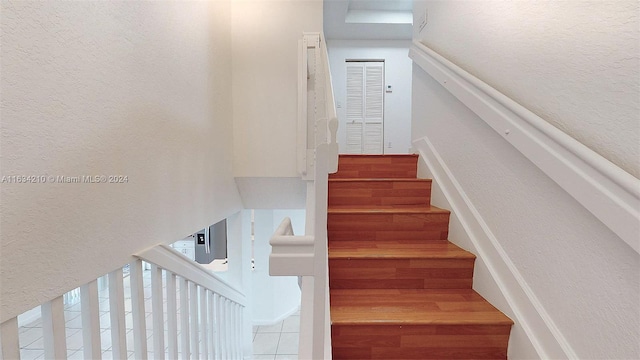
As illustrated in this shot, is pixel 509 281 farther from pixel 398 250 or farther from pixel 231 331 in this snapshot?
pixel 231 331

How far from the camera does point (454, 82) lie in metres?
1.85

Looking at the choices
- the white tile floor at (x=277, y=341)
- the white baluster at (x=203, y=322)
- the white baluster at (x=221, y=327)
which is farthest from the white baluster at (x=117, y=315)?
the white tile floor at (x=277, y=341)

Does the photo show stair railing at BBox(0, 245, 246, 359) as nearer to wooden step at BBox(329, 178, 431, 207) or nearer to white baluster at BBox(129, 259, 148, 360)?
white baluster at BBox(129, 259, 148, 360)

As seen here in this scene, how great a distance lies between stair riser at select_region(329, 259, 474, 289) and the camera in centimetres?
160

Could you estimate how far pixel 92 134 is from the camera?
1.26 m

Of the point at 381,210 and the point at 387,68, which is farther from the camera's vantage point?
the point at 387,68

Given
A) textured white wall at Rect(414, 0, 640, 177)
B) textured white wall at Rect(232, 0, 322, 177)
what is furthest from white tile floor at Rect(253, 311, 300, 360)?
textured white wall at Rect(414, 0, 640, 177)

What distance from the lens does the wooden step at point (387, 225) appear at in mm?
1898

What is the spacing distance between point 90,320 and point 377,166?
197 centimetres

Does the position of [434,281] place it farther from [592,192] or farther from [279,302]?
[279,302]

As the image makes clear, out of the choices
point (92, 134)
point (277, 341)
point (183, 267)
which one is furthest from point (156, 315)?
point (277, 341)

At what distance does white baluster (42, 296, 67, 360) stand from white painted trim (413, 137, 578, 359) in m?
1.74

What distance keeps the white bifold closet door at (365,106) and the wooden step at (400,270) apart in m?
3.62

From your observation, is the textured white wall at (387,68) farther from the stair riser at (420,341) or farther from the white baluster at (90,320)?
the white baluster at (90,320)
